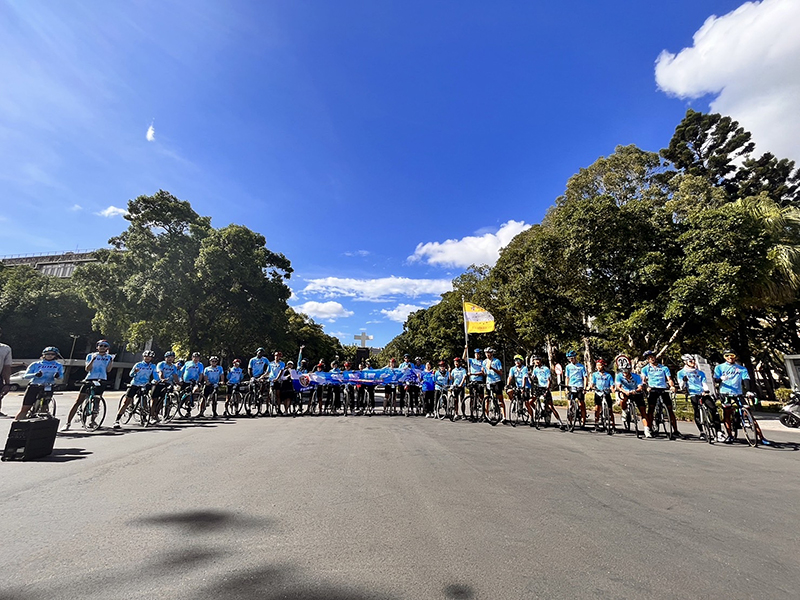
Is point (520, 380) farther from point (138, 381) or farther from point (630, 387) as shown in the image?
point (138, 381)

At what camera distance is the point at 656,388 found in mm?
8820

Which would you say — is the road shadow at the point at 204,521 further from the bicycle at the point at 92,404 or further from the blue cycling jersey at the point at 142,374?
the blue cycling jersey at the point at 142,374

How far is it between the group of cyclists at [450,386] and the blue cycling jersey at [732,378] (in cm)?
2

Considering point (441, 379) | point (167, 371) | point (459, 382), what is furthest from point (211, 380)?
point (459, 382)

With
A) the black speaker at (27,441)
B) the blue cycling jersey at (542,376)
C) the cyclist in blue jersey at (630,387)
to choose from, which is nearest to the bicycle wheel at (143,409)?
the black speaker at (27,441)

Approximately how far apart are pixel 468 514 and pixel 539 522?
2.15 feet

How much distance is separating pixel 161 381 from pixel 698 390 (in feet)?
43.1

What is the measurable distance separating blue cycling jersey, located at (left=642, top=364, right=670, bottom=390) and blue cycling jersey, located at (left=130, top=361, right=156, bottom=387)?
1230cm

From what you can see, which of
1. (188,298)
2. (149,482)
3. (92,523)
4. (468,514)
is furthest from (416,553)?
Result: (188,298)

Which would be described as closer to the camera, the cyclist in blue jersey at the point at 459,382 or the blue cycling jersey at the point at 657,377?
the blue cycling jersey at the point at 657,377

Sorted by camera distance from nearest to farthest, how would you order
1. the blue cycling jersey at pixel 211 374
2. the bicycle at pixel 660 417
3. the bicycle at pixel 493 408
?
1. the bicycle at pixel 660 417
2. the bicycle at pixel 493 408
3. the blue cycling jersey at pixel 211 374

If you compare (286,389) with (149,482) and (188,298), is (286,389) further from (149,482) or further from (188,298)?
(188,298)

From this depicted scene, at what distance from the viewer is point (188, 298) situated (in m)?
25.5

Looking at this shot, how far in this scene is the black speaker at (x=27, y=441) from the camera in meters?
5.68
